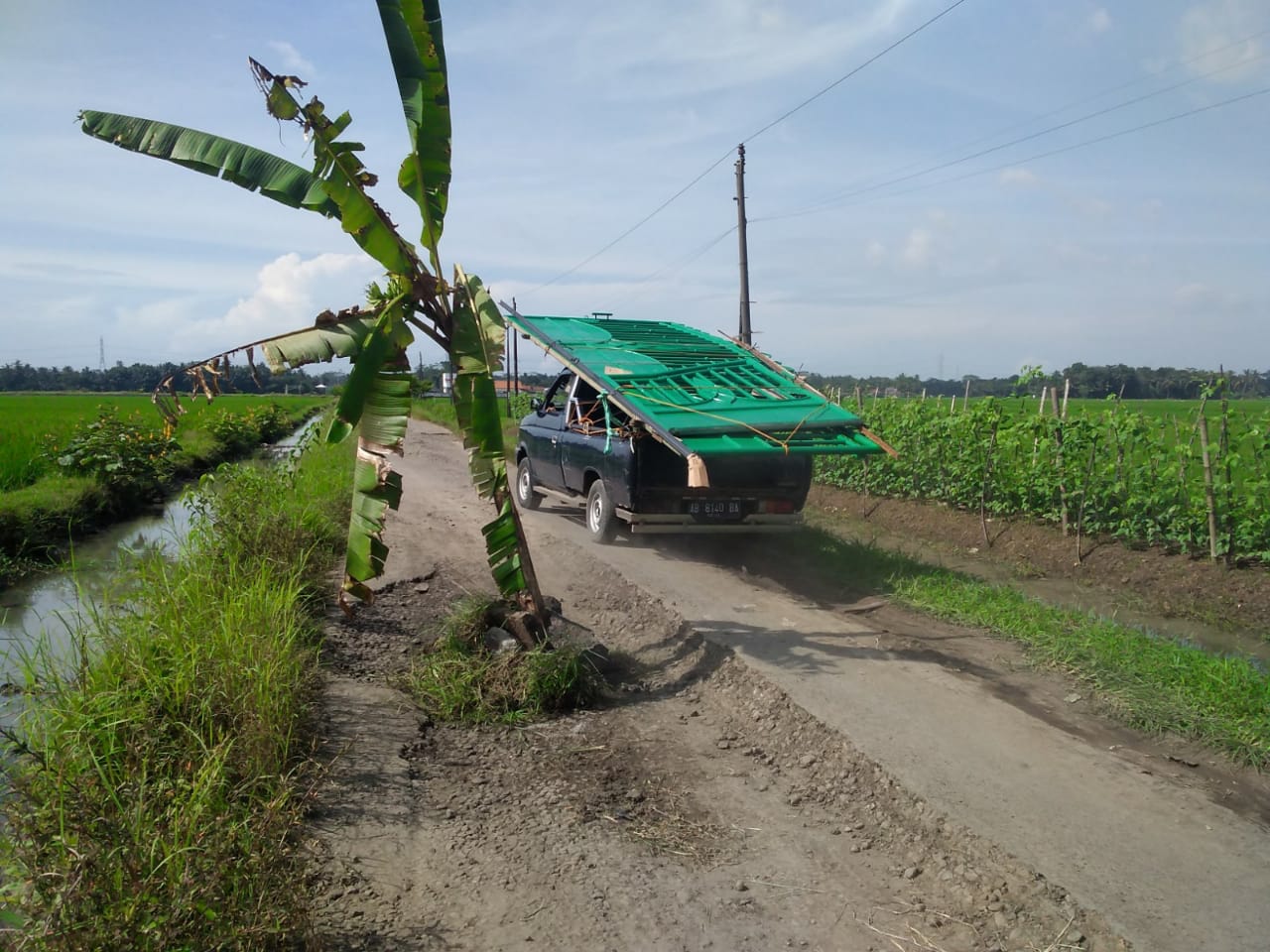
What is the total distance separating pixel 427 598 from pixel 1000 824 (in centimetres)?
587

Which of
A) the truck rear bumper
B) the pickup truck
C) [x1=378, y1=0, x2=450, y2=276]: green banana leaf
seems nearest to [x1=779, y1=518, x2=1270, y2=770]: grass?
the truck rear bumper

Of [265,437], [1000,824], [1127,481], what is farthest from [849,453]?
[265,437]

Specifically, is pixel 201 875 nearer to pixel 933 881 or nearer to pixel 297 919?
pixel 297 919

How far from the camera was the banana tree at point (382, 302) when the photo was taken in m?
6.05

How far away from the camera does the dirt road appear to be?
3.66 m

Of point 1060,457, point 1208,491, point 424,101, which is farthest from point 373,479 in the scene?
point 1060,457

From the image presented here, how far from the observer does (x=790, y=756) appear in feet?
17.7

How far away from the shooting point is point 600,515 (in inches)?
426

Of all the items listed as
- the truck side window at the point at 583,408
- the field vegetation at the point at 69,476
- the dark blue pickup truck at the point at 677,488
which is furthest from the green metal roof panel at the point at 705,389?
the field vegetation at the point at 69,476

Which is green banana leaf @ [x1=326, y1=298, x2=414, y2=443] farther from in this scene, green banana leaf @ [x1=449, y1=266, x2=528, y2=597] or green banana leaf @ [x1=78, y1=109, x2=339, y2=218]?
green banana leaf @ [x1=78, y1=109, x2=339, y2=218]

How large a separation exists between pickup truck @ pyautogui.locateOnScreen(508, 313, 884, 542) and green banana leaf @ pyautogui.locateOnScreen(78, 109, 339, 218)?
3335mm

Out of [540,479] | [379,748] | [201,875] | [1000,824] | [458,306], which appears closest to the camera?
[201,875]

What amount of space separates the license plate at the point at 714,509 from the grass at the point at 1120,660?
50.1 inches

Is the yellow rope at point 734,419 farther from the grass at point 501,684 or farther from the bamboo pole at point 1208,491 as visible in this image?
the bamboo pole at point 1208,491
